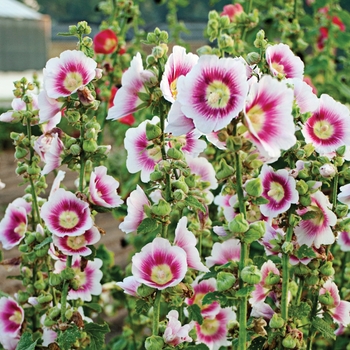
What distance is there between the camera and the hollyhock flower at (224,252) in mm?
1242

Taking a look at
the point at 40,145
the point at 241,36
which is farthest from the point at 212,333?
the point at 241,36

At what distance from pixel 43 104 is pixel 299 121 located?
43 cm

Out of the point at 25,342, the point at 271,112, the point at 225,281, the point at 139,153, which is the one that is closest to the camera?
the point at 271,112

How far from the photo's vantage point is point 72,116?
1191 mm

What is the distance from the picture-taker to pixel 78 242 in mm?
1234

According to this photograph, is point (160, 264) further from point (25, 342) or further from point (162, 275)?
point (25, 342)

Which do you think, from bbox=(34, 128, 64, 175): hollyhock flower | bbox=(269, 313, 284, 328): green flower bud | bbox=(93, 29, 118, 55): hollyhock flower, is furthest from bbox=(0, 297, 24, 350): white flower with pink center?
bbox=(93, 29, 118, 55): hollyhock flower

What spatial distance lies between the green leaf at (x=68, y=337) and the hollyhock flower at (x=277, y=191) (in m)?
0.39

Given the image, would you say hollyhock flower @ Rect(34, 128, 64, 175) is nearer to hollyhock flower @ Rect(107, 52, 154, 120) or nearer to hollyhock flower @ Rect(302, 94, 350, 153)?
hollyhock flower @ Rect(107, 52, 154, 120)

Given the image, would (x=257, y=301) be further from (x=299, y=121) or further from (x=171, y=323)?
(x=299, y=121)

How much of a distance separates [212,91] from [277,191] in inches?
8.5

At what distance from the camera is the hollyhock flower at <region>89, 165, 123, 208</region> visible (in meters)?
1.21

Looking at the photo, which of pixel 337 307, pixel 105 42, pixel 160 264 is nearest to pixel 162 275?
pixel 160 264

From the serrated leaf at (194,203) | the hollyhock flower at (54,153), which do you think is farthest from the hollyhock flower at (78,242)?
the serrated leaf at (194,203)
